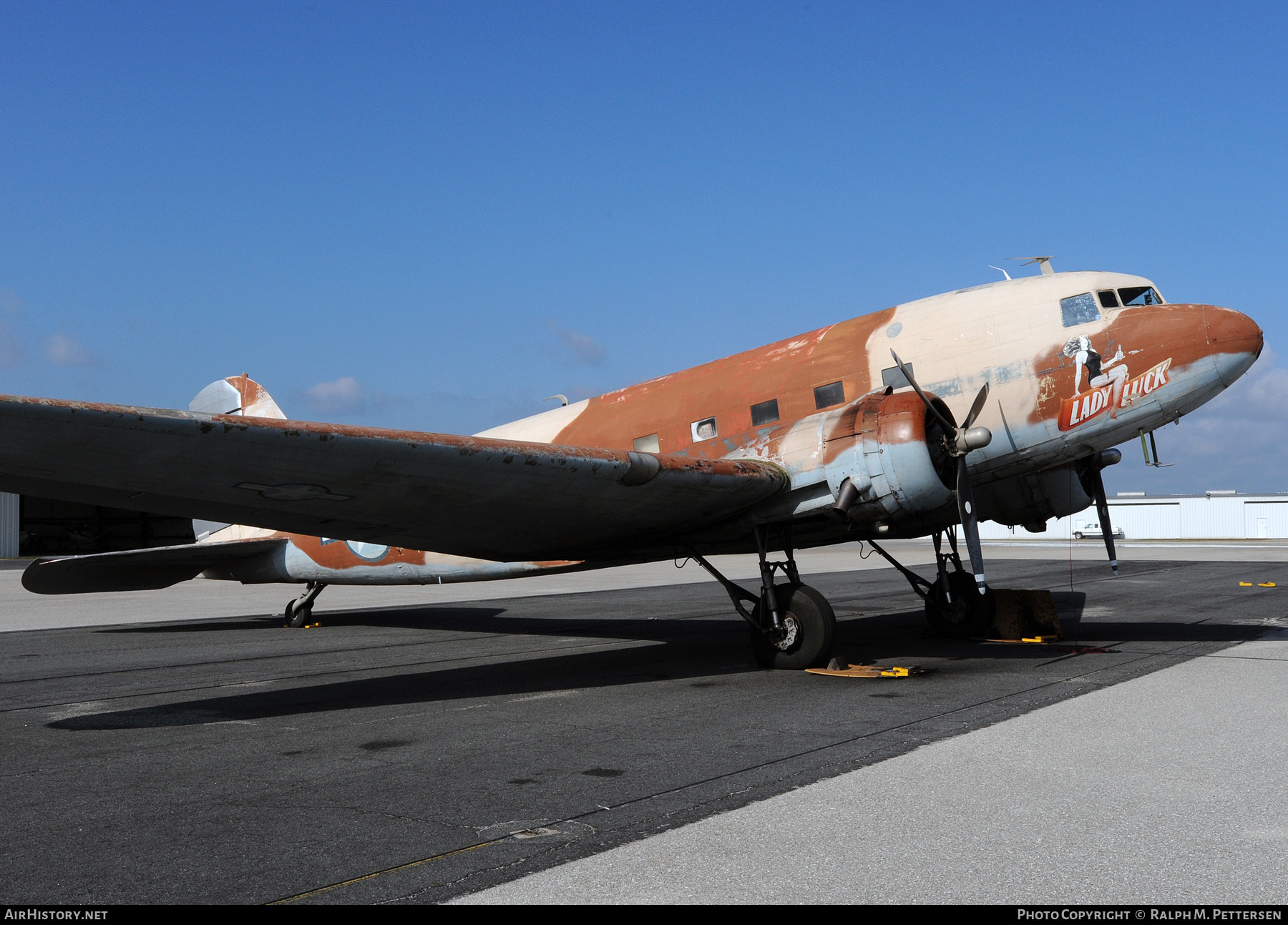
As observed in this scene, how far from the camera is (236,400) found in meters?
18.0

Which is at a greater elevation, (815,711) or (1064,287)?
(1064,287)

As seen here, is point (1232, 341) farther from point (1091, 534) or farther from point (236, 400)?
point (1091, 534)

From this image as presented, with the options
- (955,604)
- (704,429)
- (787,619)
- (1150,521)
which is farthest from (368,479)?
(1150,521)

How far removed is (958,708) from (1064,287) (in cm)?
563

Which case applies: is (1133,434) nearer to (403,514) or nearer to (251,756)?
(403,514)

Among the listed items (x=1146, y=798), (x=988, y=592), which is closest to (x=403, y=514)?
(x=1146, y=798)

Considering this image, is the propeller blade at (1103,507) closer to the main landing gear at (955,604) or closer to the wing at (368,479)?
the main landing gear at (955,604)

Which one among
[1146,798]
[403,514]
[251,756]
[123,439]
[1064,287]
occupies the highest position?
[1064,287]

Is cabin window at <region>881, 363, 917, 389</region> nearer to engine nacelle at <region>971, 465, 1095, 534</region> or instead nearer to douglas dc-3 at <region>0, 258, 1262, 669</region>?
douglas dc-3 at <region>0, 258, 1262, 669</region>

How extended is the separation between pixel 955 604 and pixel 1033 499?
1921mm

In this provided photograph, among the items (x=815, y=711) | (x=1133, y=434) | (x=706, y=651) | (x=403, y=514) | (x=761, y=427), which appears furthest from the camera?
(x=706, y=651)

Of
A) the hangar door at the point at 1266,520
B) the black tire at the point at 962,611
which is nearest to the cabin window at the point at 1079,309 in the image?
the black tire at the point at 962,611

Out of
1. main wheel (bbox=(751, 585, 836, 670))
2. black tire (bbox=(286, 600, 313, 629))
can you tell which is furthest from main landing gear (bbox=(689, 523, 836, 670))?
black tire (bbox=(286, 600, 313, 629))
